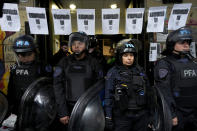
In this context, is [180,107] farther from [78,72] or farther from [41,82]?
[41,82]

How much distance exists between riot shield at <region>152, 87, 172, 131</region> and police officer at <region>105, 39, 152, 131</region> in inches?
4.5

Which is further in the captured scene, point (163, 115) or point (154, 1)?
point (154, 1)

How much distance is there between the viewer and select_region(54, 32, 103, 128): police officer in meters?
2.19

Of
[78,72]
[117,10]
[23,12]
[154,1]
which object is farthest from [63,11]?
[154,1]

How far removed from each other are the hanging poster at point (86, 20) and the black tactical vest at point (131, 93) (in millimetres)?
1136

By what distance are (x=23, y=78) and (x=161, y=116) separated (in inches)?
73.9

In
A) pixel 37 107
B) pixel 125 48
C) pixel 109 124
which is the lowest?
pixel 109 124

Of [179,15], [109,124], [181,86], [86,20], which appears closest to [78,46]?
[86,20]

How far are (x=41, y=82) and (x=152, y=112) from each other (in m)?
1.49

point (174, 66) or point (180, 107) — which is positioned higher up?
point (174, 66)

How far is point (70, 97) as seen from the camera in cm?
224

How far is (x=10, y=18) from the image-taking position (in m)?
2.54

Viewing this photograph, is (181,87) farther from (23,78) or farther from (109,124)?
(23,78)

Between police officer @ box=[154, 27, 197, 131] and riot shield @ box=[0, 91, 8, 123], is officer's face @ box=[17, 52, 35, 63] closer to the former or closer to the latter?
riot shield @ box=[0, 91, 8, 123]
